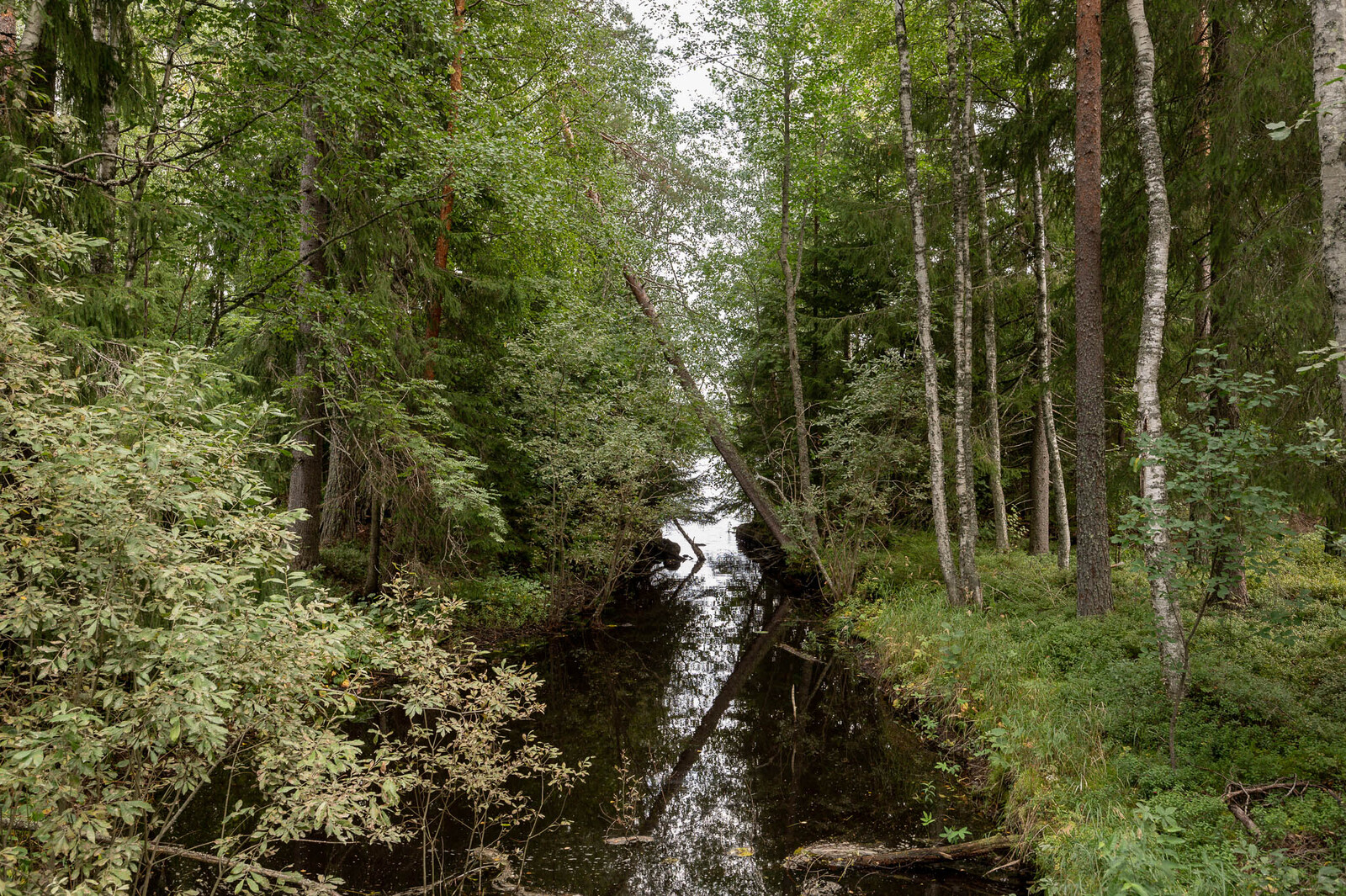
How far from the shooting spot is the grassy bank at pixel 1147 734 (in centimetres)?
392

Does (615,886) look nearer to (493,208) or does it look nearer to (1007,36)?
(493,208)

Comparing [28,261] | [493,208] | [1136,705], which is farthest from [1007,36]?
[28,261]

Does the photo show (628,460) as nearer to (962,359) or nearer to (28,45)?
(962,359)

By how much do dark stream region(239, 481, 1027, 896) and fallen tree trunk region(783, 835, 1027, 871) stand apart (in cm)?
11

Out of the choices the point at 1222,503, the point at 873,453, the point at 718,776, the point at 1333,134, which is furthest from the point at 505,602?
the point at 1333,134

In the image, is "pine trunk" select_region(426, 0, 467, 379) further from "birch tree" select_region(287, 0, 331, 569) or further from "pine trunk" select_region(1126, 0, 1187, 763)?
"pine trunk" select_region(1126, 0, 1187, 763)

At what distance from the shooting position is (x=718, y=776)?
7059 millimetres

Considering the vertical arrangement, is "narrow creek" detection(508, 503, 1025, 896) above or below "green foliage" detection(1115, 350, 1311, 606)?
below

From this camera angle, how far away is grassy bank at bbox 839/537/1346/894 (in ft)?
12.9

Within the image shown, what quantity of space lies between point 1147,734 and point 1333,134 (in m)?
4.35

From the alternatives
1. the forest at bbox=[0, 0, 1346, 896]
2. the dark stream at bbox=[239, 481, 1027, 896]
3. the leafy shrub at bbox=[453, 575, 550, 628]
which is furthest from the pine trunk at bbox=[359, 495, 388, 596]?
the dark stream at bbox=[239, 481, 1027, 896]

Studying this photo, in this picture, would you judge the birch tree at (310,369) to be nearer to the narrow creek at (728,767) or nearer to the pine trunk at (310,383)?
the pine trunk at (310,383)

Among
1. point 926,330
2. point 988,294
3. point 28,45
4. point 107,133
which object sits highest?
point 988,294

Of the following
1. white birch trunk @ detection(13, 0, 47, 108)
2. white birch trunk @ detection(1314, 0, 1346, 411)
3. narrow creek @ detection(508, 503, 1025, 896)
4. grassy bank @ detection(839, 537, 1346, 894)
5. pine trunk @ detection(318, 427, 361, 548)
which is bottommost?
narrow creek @ detection(508, 503, 1025, 896)
